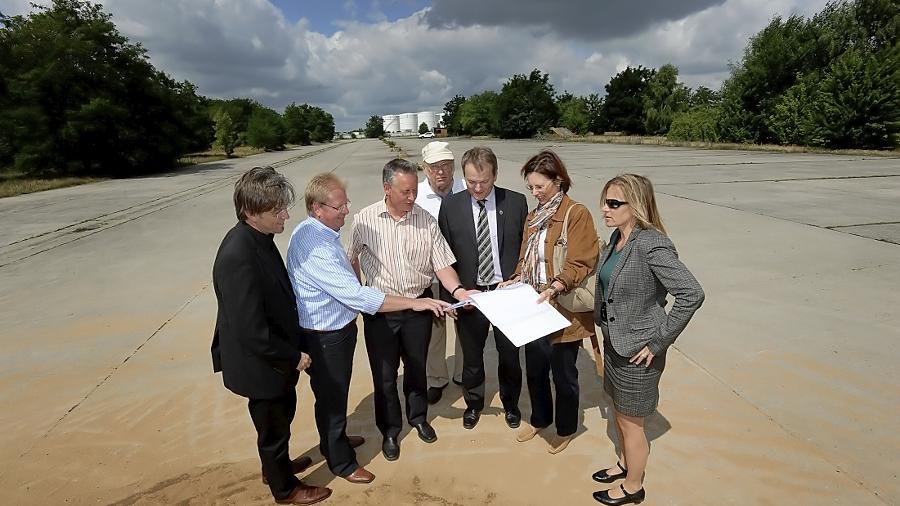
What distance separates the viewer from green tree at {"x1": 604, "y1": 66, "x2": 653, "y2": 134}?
2244 inches

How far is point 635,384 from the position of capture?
2.41 meters

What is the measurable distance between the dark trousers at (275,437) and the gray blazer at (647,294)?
175 centimetres

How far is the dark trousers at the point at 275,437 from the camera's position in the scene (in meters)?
2.43

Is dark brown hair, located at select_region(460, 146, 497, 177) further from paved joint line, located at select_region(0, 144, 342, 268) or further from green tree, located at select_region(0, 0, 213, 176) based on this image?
green tree, located at select_region(0, 0, 213, 176)

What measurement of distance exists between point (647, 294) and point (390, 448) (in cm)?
191

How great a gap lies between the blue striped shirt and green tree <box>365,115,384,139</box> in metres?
162

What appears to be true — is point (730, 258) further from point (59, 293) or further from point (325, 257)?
point (59, 293)

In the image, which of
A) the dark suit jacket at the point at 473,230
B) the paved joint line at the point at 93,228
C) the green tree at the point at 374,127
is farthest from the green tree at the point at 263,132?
the green tree at the point at 374,127

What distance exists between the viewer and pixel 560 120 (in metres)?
75.1

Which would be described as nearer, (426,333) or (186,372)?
(426,333)

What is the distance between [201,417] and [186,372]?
91cm

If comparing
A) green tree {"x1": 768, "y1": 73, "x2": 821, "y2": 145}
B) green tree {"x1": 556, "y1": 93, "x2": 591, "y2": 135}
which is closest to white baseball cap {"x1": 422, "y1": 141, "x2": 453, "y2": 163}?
green tree {"x1": 768, "y1": 73, "x2": 821, "y2": 145}

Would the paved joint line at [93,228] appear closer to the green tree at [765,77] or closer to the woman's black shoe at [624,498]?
the woman's black shoe at [624,498]

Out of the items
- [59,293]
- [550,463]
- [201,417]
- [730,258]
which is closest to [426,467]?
[550,463]
